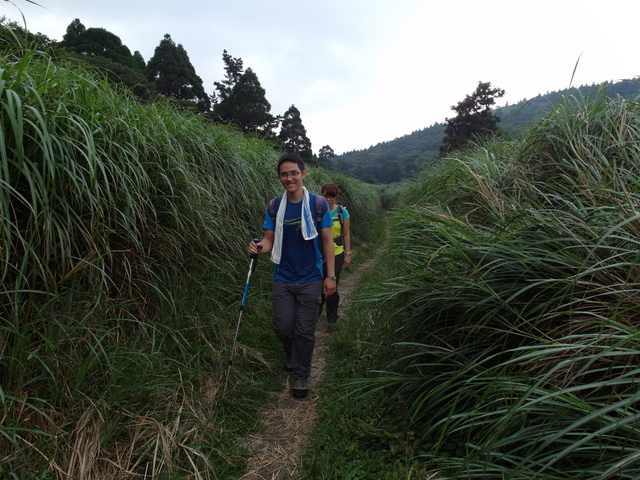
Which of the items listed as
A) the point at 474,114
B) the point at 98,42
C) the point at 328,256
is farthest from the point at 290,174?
the point at 98,42

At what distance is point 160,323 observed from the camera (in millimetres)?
2316

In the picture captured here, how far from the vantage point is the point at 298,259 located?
2.82 metres

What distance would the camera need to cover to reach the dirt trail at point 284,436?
1.87 meters

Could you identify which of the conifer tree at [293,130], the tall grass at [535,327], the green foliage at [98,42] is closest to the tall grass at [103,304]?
the tall grass at [535,327]

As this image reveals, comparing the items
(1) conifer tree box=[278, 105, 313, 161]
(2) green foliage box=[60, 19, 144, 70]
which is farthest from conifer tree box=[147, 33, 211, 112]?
(1) conifer tree box=[278, 105, 313, 161]

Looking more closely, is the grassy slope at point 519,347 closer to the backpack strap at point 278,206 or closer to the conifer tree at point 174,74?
the backpack strap at point 278,206

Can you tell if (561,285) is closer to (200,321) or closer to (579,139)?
(579,139)

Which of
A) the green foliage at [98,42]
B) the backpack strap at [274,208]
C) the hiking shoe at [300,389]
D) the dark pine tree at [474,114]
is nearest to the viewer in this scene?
the hiking shoe at [300,389]

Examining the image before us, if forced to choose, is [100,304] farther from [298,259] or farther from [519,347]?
[519,347]

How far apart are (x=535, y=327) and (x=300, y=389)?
1.83 m

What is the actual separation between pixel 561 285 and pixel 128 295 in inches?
105

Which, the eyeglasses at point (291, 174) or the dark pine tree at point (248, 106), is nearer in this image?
the eyeglasses at point (291, 174)

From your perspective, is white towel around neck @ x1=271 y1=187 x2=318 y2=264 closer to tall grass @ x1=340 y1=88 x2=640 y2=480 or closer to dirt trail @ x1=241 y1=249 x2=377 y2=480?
tall grass @ x1=340 y1=88 x2=640 y2=480

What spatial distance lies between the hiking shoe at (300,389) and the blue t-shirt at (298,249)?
86 centimetres
